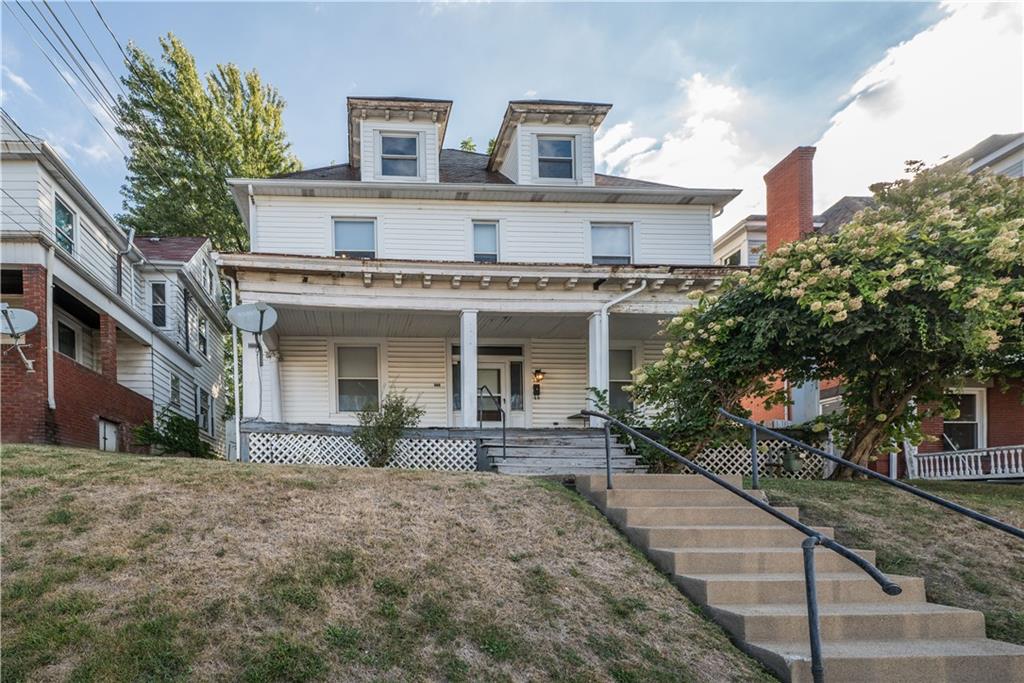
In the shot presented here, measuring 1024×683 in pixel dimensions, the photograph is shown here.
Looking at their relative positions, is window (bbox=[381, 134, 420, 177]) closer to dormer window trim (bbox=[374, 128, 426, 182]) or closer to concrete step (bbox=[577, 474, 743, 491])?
dormer window trim (bbox=[374, 128, 426, 182])

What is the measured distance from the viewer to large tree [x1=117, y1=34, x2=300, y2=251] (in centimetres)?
2230

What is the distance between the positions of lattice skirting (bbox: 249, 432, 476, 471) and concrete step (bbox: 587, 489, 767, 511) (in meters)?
4.47

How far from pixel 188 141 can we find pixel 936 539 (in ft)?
83.5

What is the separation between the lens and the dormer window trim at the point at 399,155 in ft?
44.0

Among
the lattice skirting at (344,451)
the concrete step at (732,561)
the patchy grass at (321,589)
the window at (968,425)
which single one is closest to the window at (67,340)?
the lattice skirting at (344,451)

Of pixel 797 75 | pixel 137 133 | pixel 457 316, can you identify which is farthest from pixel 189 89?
pixel 797 75

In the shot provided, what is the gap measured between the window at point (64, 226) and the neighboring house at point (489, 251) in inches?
131

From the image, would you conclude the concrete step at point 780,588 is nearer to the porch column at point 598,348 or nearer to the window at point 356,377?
the porch column at point 598,348

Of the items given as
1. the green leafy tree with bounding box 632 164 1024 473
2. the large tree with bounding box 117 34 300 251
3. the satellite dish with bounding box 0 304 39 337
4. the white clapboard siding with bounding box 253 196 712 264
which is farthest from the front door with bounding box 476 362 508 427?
the large tree with bounding box 117 34 300 251

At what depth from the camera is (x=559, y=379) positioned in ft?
47.4

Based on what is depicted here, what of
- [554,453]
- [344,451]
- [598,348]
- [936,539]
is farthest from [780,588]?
[344,451]

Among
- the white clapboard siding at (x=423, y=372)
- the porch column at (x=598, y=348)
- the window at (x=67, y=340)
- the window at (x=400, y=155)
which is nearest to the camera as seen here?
the porch column at (x=598, y=348)

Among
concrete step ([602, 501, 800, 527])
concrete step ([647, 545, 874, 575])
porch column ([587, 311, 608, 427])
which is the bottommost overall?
concrete step ([647, 545, 874, 575])

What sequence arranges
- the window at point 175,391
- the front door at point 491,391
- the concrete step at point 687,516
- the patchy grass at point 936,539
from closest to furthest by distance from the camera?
the patchy grass at point 936,539 < the concrete step at point 687,516 < the front door at point 491,391 < the window at point 175,391
